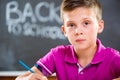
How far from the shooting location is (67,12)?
43.2 inches

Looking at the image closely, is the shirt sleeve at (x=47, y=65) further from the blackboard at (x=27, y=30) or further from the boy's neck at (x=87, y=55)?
the blackboard at (x=27, y=30)

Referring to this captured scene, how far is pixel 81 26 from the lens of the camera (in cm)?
104

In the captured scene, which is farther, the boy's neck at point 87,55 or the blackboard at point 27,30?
the blackboard at point 27,30

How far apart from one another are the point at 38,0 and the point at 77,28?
48.4 inches

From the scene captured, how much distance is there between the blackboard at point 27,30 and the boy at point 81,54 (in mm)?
974

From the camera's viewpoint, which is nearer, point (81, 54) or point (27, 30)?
point (81, 54)

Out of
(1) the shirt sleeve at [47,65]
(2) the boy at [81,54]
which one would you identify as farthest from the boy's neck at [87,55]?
(1) the shirt sleeve at [47,65]

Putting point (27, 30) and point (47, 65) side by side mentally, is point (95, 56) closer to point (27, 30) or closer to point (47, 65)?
point (47, 65)

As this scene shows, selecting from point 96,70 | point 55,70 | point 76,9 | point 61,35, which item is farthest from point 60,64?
point 61,35

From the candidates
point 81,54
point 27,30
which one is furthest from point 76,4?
point 27,30

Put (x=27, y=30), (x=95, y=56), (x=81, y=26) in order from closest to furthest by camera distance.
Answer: (x=81, y=26) < (x=95, y=56) < (x=27, y=30)

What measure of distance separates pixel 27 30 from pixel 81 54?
109 cm

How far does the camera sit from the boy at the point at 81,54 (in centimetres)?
106

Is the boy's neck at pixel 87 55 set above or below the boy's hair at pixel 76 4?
below
